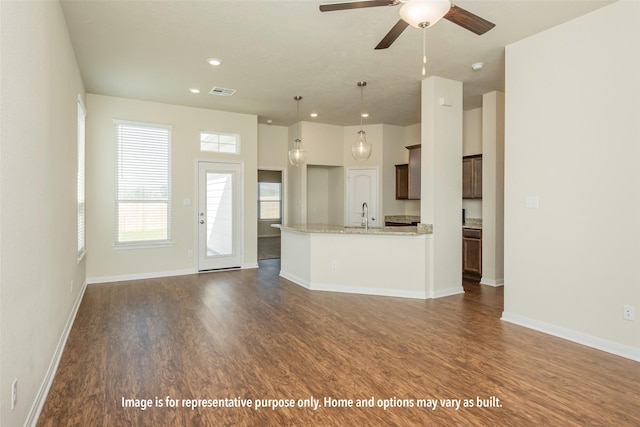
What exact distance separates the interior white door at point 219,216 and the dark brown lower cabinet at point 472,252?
4090 mm

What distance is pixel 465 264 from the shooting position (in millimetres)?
5906

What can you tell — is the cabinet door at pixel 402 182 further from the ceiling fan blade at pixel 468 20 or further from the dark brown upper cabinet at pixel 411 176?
the ceiling fan blade at pixel 468 20

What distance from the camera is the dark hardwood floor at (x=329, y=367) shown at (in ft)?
6.91

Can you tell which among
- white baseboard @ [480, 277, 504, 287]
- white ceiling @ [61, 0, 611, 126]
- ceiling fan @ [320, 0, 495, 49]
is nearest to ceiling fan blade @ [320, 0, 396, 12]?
ceiling fan @ [320, 0, 495, 49]

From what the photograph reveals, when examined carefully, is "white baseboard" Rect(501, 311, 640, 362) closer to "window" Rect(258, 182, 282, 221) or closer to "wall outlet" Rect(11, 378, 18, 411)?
"wall outlet" Rect(11, 378, 18, 411)

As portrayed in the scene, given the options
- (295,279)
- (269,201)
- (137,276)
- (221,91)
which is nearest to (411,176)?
(295,279)

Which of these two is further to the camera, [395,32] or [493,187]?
[493,187]

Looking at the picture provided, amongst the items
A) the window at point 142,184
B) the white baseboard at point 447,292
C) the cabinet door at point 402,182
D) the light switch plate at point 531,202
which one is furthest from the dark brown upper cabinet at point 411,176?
the window at point 142,184

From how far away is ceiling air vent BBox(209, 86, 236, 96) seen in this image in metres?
5.18

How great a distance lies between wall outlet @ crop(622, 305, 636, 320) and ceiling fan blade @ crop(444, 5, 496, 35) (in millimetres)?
2570

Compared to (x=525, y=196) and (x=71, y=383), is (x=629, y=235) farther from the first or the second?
(x=71, y=383)

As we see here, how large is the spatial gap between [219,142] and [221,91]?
136 cm

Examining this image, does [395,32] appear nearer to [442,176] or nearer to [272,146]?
[442,176]

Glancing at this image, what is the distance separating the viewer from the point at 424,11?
2.11m
